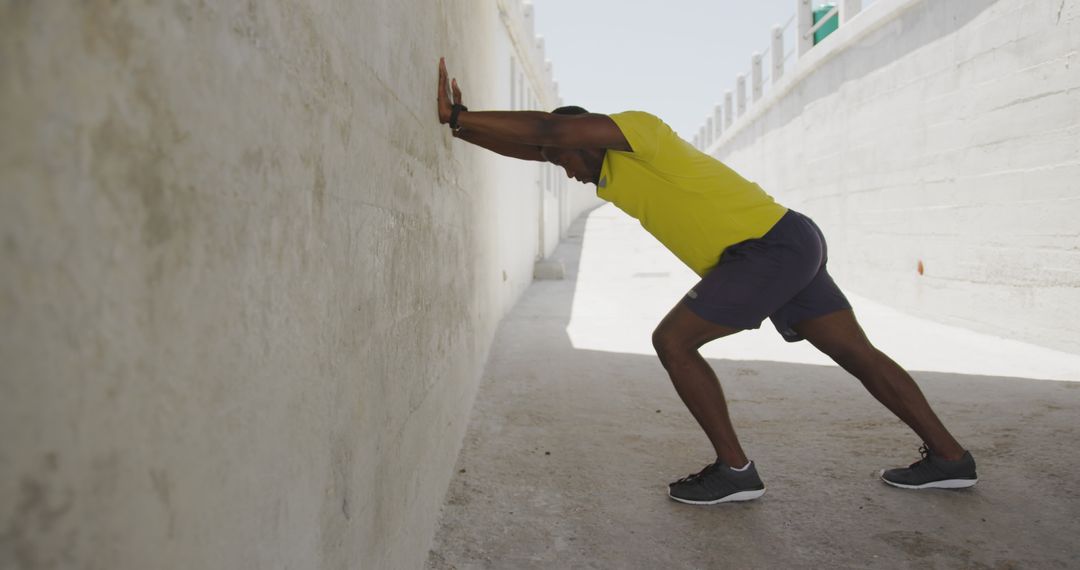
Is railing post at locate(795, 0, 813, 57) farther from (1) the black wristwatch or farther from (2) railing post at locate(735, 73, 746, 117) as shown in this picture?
(1) the black wristwatch

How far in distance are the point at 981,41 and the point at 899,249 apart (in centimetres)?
244

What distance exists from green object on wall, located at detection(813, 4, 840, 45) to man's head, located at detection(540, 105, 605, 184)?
10507 mm

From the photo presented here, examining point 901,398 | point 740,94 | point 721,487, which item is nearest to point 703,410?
point 721,487

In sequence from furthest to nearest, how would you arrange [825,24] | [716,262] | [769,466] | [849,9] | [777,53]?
[777,53], [825,24], [849,9], [769,466], [716,262]

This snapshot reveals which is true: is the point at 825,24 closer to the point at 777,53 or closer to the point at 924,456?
the point at 777,53

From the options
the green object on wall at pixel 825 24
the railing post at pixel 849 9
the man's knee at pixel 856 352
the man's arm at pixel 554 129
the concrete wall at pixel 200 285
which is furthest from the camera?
the green object on wall at pixel 825 24

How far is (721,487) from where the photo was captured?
109 inches

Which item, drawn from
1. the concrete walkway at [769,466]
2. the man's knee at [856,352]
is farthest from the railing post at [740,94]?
the man's knee at [856,352]

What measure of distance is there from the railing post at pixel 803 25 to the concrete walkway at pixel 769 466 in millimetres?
7562

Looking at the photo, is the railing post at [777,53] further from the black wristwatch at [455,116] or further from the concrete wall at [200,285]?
the concrete wall at [200,285]

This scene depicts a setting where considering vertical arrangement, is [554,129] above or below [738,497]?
above

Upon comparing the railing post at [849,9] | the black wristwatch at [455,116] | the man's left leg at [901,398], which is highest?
the railing post at [849,9]

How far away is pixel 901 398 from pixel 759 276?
0.78m

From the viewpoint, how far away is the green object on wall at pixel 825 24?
11820 millimetres
